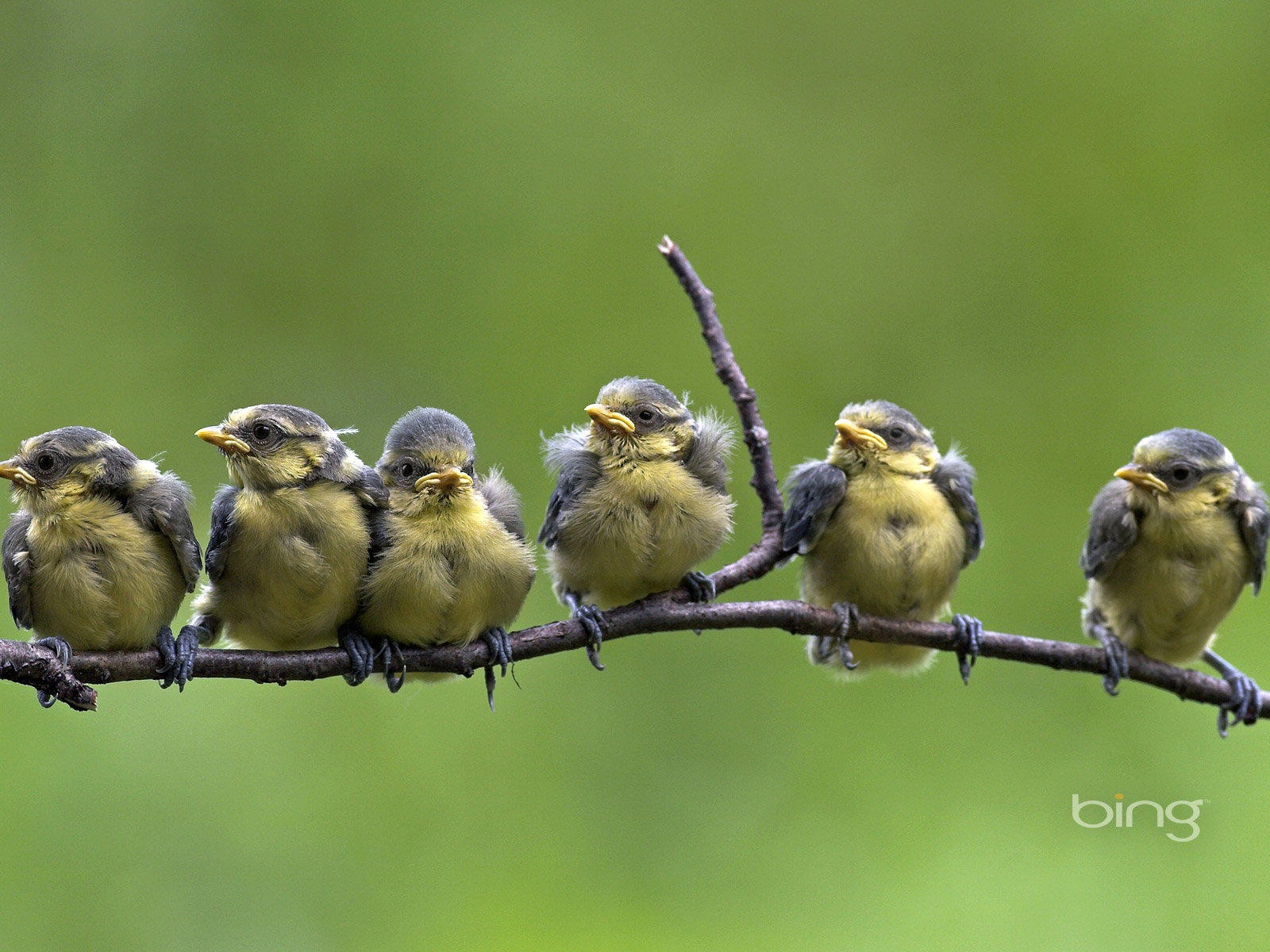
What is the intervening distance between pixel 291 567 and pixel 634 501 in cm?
59

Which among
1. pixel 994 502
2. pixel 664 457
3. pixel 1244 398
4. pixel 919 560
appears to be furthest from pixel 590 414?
pixel 1244 398

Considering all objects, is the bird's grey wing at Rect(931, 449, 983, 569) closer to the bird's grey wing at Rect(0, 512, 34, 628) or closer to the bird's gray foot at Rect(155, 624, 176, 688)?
the bird's gray foot at Rect(155, 624, 176, 688)

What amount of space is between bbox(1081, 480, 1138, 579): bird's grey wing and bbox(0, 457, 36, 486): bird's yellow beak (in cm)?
188

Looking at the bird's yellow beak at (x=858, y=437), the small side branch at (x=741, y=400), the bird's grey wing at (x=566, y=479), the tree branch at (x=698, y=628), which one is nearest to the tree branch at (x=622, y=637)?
the tree branch at (x=698, y=628)

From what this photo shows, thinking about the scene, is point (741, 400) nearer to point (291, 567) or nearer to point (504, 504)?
point (504, 504)

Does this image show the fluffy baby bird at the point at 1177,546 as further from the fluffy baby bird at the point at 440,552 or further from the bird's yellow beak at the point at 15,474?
the bird's yellow beak at the point at 15,474

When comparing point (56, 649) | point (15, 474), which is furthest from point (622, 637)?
point (15, 474)

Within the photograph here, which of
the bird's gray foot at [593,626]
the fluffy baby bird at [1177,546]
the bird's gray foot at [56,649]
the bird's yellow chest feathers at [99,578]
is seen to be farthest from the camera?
the fluffy baby bird at [1177,546]

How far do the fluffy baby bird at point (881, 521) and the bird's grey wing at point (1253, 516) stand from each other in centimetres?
49

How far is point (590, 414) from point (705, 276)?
223cm

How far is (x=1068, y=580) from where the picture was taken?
13.6 feet

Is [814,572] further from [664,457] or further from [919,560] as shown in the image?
[664,457]

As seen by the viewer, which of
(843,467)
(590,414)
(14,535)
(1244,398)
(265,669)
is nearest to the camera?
(265,669)

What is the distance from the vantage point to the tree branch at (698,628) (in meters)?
1.70
